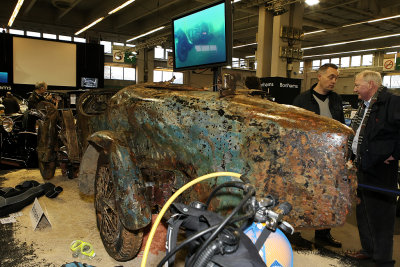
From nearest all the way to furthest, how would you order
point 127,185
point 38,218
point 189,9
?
point 127,185 → point 38,218 → point 189,9

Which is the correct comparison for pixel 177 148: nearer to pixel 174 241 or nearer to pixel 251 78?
pixel 174 241

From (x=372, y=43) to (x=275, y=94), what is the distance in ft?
45.6

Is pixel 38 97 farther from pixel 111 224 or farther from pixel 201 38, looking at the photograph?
pixel 201 38

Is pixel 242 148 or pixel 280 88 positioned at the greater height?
pixel 280 88

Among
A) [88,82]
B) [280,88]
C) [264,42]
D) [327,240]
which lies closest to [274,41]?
[264,42]

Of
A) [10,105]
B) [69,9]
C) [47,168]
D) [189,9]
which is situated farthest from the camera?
[69,9]

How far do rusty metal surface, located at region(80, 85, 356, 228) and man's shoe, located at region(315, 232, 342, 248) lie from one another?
1.80 m

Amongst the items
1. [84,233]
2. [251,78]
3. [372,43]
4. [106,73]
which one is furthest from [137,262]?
[106,73]

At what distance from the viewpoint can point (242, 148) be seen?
1674mm

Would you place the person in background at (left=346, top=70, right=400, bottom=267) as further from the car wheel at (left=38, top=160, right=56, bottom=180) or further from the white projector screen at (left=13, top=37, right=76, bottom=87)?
the white projector screen at (left=13, top=37, right=76, bottom=87)

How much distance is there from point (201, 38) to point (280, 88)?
220 inches

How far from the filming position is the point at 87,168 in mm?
2844

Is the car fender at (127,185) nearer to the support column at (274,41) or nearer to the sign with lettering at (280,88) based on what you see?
the sign with lettering at (280,88)

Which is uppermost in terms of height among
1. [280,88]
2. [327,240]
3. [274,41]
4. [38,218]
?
[274,41]
